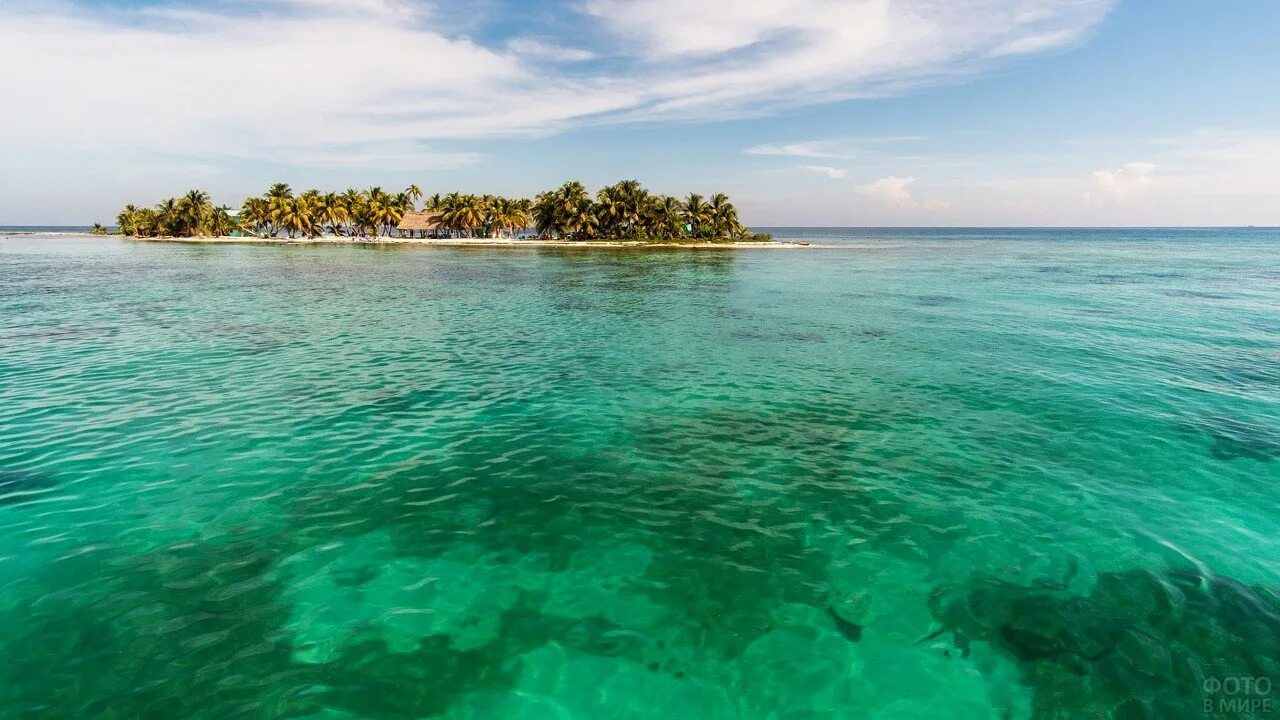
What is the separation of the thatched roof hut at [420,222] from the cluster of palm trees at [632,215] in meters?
22.9

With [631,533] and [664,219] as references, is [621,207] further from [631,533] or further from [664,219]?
[631,533]

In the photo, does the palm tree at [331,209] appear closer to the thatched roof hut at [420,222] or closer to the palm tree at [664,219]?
the thatched roof hut at [420,222]

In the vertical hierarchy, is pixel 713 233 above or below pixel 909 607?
above

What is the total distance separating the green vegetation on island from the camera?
416 ft

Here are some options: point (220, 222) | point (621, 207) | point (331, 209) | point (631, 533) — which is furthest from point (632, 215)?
point (631, 533)

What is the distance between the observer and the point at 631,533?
35.9 ft

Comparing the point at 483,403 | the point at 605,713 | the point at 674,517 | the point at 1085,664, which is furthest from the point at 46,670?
the point at 1085,664

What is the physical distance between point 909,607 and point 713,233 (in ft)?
420

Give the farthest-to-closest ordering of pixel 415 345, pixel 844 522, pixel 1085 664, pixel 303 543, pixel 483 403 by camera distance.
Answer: pixel 415 345 < pixel 483 403 < pixel 844 522 < pixel 303 543 < pixel 1085 664

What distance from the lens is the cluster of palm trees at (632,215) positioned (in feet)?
414

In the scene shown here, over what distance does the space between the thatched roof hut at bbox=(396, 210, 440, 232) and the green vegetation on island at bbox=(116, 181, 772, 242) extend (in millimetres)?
233

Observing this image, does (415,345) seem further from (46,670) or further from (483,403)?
(46,670)

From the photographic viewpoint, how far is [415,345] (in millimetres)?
26000

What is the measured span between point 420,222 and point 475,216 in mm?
16291
